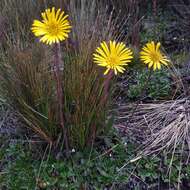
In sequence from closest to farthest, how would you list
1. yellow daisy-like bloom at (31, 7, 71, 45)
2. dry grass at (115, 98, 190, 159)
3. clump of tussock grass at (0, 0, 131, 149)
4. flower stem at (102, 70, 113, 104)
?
yellow daisy-like bloom at (31, 7, 71, 45), flower stem at (102, 70, 113, 104), clump of tussock grass at (0, 0, 131, 149), dry grass at (115, 98, 190, 159)

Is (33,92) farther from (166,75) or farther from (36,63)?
(166,75)

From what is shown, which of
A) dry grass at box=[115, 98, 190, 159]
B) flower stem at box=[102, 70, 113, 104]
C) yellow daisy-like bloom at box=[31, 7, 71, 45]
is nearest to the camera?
yellow daisy-like bloom at box=[31, 7, 71, 45]

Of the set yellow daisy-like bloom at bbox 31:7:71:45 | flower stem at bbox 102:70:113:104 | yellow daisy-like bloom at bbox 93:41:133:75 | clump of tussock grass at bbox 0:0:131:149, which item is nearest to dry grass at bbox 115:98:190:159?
clump of tussock grass at bbox 0:0:131:149

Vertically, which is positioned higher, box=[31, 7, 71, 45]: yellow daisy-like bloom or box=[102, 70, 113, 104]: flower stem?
box=[31, 7, 71, 45]: yellow daisy-like bloom

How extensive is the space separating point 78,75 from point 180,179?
86 cm

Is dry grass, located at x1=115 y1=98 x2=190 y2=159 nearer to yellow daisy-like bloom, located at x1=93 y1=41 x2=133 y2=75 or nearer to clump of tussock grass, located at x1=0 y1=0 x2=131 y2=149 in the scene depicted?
clump of tussock grass, located at x1=0 y1=0 x2=131 y2=149

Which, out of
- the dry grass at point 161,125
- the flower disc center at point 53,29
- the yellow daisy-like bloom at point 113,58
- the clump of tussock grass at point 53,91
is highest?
the flower disc center at point 53,29

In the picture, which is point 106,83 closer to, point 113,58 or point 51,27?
point 113,58

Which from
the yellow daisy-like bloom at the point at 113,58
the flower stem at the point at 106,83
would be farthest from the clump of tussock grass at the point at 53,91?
the yellow daisy-like bloom at the point at 113,58

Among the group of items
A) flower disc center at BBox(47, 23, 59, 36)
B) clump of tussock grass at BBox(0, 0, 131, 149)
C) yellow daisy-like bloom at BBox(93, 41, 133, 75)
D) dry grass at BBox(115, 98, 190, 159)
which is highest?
flower disc center at BBox(47, 23, 59, 36)

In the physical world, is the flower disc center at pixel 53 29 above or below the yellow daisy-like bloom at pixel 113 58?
above

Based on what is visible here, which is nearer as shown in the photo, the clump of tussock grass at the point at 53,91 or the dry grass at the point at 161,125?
the clump of tussock grass at the point at 53,91

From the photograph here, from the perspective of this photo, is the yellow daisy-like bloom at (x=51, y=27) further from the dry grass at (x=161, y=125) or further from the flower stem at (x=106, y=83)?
the dry grass at (x=161, y=125)

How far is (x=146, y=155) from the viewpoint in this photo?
2.43m
